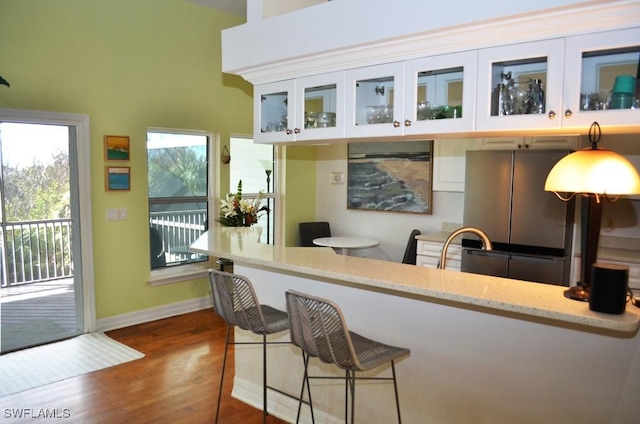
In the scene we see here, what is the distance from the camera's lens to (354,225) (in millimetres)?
6004

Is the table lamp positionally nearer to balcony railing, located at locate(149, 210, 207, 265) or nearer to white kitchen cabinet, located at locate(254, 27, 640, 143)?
white kitchen cabinet, located at locate(254, 27, 640, 143)

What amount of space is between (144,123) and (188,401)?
9.10 feet

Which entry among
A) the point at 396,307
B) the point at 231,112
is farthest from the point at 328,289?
the point at 231,112

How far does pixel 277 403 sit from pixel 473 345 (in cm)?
142

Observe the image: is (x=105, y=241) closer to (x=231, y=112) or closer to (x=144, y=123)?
(x=144, y=123)

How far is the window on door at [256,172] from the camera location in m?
5.50

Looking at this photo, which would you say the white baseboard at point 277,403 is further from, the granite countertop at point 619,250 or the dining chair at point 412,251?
the granite countertop at point 619,250

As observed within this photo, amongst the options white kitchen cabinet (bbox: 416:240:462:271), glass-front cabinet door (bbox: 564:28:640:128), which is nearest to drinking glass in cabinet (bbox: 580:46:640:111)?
glass-front cabinet door (bbox: 564:28:640:128)

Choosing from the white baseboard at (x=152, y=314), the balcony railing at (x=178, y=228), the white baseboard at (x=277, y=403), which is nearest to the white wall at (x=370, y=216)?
the balcony railing at (x=178, y=228)

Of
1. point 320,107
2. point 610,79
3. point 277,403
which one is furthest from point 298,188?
point 610,79

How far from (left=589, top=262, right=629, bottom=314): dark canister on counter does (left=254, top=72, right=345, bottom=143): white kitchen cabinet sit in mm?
1520

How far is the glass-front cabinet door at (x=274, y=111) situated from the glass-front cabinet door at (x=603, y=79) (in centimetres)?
161

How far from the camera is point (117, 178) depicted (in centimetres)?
446

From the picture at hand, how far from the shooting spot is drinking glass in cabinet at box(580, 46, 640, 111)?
6.14 feet
